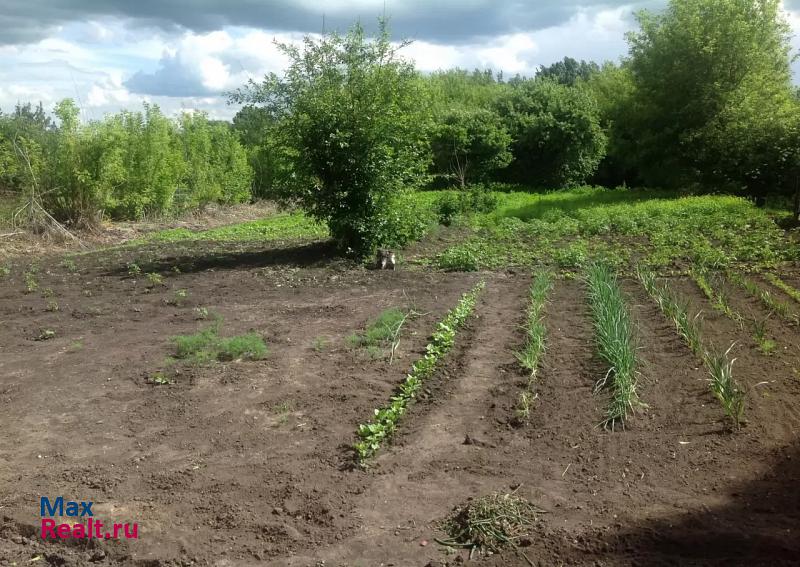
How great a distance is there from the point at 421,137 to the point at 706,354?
7247 mm

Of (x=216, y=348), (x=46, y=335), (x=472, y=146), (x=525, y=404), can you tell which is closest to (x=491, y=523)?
(x=525, y=404)

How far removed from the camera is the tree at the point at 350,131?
10.6m

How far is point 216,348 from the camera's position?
634 cm

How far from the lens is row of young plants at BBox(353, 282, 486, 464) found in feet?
14.4

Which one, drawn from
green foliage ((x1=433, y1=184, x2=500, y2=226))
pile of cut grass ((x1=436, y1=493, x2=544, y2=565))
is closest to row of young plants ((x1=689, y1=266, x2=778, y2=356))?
pile of cut grass ((x1=436, y1=493, x2=544, y2=565))

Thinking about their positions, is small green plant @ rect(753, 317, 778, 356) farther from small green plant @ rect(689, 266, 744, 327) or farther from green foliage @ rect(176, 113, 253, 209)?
green foliage @ rect(176, 113, 253, 209)

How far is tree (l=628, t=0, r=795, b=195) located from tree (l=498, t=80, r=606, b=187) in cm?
203

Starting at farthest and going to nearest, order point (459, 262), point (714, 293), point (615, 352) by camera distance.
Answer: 1. point (459, 262)
2. point (714, 293)
3. point (615, 352)

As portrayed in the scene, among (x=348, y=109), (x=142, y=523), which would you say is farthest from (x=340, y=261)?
(x=142, y=523)

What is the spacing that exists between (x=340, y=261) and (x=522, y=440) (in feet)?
22.7

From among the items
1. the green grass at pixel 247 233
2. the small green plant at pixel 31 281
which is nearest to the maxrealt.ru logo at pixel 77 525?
the small green plant at pixel 31 281

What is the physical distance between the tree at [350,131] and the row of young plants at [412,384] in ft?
11.8

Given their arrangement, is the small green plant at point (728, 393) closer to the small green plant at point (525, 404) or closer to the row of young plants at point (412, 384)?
the small green plant at point (525, 404)

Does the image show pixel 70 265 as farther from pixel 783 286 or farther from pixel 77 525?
pixel 783 286
